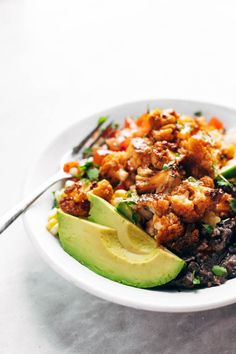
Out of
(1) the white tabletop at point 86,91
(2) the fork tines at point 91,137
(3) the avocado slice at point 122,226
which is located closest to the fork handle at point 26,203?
(1) the white tabletop at point 86,91

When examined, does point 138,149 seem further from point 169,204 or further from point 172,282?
point 172,282

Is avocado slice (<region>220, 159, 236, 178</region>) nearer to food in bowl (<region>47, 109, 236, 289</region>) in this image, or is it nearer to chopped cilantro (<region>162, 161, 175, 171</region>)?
food in bowl (<region>47, 109, 236, 289</region>)

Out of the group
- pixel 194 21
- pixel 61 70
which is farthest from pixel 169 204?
pixel 194 21

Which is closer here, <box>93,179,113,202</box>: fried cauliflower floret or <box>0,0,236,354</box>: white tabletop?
<box>0,0,236,354</box>: white tabletop

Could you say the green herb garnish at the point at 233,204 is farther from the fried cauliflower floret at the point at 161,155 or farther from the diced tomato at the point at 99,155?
the diced tomato at the point at 99,155

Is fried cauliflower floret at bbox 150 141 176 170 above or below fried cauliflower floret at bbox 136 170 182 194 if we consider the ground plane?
above

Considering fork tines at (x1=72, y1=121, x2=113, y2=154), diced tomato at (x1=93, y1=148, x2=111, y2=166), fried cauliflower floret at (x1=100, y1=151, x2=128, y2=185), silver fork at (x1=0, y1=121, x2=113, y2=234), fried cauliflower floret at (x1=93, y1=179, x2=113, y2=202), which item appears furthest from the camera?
fork tines at (x1=72, y1=121, x2=113, y2=154)

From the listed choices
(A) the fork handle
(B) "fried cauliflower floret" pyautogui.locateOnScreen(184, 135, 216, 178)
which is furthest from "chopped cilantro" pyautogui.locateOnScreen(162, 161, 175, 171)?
(A) the fork handle

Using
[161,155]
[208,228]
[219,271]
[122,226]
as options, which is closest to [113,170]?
[161,155]
